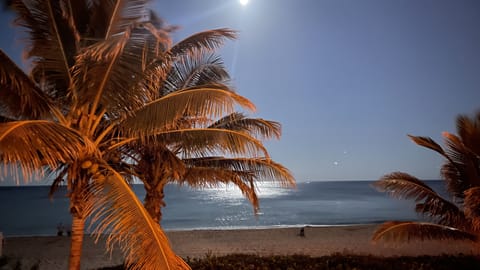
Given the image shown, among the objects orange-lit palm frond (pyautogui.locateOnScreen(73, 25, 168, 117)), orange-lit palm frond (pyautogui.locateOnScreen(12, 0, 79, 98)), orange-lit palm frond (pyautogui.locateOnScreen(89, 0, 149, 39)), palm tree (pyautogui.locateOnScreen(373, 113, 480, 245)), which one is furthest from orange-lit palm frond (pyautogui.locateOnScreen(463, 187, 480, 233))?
orange-lit palm frond (pyautogui.locateOnScreen(12, 0, 79, 98))

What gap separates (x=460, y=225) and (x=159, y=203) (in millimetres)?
6445

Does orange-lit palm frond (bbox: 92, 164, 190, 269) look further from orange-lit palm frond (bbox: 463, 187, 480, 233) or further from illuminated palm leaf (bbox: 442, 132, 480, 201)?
illuminated palm leaf (bbox: 442, 132, 480, 201)

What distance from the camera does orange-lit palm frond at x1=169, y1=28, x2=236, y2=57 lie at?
5.23m

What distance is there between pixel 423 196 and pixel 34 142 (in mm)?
7537

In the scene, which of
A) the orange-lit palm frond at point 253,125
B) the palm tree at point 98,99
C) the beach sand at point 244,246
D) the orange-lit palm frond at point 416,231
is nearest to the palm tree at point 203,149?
the orange-lit palm frond at point 253,125

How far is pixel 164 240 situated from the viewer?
4312mm

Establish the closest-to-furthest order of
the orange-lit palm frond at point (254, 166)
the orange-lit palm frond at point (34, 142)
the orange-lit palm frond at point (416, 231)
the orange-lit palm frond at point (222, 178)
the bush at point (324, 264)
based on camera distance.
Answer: the orange-lit palm frond at point (34, 142) → the orange-lit palm frond at point (254, 166) → the orange-lit palm frond at point (416, 231) → the bush at point (324, 264) → the orange-lit palm frond at point (222, 178)

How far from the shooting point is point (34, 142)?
419 cm

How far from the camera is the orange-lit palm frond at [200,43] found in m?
5.23

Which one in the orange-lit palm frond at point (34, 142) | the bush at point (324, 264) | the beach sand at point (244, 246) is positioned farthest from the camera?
the beach sand at point (244, 246)

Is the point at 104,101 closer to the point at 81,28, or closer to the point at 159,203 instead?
the point at 81,28

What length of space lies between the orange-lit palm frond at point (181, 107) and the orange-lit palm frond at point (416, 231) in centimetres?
447

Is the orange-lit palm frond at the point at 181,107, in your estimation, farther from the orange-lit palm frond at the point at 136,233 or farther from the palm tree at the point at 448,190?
the palm tree at the point at 448,190

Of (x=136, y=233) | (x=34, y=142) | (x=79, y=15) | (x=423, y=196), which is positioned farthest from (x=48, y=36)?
(x=423, y=196)
